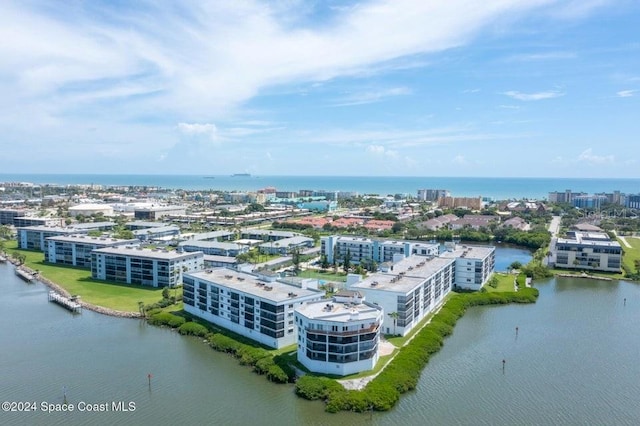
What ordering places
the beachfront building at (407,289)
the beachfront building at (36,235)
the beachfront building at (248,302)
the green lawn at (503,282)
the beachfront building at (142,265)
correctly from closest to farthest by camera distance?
the beachfront building at (248,302)
the beachfront building at (407,289)
the beachfront building at (142,265)
the green lawn at (503,282)
the beachfront building at (36,235)

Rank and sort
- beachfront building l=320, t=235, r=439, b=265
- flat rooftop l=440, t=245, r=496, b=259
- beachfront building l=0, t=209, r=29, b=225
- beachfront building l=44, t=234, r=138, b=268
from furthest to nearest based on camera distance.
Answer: beachfront building l=0, t=209, r=29, b=225
beachfront building l=44, t=234, r=138, b=268
beachfront building l=320, t=235, r=439, b=265
flat rooftop l=440, t=245, r=496, b=259

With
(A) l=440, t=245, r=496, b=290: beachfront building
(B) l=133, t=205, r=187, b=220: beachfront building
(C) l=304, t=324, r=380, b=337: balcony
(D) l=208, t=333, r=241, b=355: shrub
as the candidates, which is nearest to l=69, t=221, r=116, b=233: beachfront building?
(B) l=133, t=205, r=187, b=220: beachfront building

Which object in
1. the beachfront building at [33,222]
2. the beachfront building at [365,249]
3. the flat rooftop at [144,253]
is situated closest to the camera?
the flat rooftop at [144,253]

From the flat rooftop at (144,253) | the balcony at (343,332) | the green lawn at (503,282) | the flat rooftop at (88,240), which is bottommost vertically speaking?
the green lawn at (503,282)

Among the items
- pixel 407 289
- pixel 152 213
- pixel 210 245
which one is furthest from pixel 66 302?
pixel 152 213

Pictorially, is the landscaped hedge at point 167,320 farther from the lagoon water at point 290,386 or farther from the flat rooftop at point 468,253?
the flat rooftop at point 468,253

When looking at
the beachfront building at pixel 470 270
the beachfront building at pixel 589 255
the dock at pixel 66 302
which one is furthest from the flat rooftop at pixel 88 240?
the beachfront building at pixel 589 255

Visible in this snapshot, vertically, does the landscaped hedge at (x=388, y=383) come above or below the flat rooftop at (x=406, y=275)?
below

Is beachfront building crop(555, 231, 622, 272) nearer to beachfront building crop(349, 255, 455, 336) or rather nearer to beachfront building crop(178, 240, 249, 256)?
beachfront building crop(349, 255, 455, 336)
